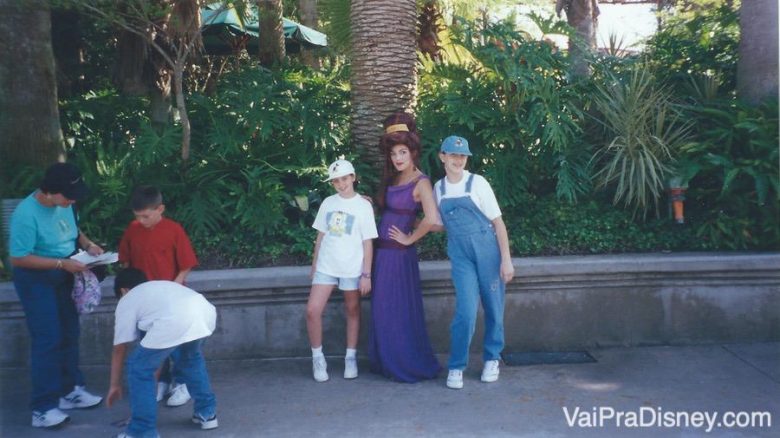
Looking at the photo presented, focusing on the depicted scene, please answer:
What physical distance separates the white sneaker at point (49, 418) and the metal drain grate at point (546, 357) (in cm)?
330

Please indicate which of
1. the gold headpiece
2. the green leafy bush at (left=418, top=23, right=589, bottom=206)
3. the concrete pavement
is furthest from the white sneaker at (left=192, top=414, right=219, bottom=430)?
the green leafy bush at (left=418, top=23, right=589, bottom=206)

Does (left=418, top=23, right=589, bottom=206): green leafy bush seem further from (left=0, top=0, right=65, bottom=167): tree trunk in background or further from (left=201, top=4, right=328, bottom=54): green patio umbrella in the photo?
(left=201, top=4, right=328, bottom=54): green patio umbrella

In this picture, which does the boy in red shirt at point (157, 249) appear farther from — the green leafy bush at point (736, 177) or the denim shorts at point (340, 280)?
the green leafy bush at point (736, 177)

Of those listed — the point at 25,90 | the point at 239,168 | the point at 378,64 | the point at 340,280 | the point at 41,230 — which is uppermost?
the point at 378,64

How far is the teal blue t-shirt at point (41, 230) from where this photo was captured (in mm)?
4941

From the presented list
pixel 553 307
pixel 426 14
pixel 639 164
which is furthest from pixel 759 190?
pixel 426 14

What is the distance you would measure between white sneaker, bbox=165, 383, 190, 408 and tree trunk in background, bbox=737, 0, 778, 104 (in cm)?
587

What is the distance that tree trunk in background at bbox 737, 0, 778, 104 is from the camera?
755 cm

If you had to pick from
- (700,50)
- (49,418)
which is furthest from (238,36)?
(49,418)

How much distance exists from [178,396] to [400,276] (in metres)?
1.79

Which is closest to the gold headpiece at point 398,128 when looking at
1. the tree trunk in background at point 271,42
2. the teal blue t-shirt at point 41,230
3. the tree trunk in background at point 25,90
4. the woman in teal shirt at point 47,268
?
the woman in teal shirt at point 47,268

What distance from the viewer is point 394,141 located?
19.0 ft

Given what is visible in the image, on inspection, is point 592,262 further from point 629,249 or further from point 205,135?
point 205,135

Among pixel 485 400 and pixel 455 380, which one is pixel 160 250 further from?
pixel 485 400
